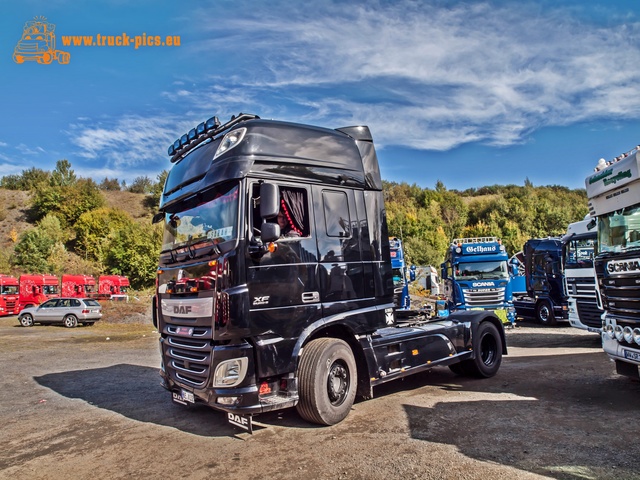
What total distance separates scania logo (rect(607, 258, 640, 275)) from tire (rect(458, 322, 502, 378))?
2424 millimetres

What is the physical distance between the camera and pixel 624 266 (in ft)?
19.9

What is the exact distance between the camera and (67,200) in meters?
67.1

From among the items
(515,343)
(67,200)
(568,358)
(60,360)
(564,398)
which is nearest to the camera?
(564,398)

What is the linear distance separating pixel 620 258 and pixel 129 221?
207 feet

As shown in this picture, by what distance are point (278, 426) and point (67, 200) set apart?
7284cm

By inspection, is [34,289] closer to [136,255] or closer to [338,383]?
[136,255]

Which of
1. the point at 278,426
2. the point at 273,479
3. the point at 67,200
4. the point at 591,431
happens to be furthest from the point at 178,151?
the point at 67,200

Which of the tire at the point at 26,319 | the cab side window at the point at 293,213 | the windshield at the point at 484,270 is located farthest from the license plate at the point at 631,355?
the tire at the point at 26,319

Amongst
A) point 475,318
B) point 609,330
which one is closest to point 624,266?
point 609,330

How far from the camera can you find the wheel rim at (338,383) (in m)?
5.42

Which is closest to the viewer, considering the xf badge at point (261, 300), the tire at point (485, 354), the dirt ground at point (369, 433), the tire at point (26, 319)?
the dirt ground at point (369, 433)

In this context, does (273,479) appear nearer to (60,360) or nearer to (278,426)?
(278,426)

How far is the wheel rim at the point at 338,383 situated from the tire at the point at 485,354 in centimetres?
326

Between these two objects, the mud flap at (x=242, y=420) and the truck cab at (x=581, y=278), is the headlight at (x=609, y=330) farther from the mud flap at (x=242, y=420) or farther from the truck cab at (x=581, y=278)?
the mud flap at (x=242, y=420)
